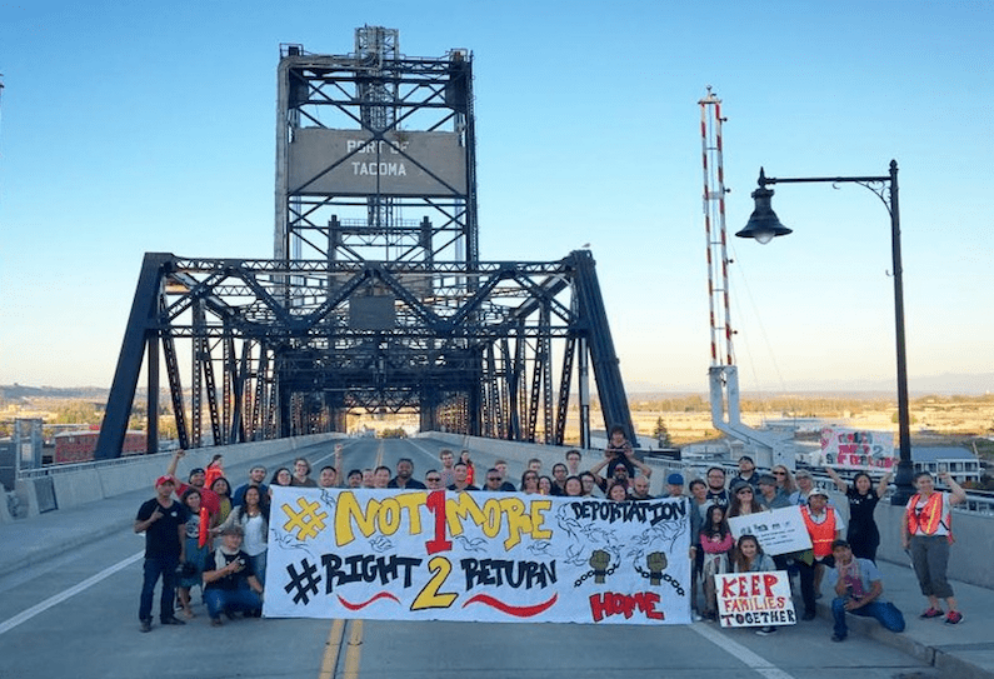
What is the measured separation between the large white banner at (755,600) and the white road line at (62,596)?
670 centimetres

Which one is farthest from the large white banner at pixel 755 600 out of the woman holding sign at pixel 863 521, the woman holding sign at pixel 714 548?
the woman holding sign at pixel 863 521

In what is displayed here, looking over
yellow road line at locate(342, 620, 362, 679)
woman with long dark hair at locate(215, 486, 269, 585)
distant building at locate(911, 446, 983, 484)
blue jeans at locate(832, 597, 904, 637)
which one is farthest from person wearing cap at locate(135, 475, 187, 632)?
distant building at locate(911, 446, 983, 484)

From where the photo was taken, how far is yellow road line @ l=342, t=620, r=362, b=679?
7.97 meters

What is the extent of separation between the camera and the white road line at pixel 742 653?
8.12m

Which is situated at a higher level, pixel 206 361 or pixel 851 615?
pixel 206 361

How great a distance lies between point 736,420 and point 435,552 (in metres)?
12.6

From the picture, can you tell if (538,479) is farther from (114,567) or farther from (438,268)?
(438,268)

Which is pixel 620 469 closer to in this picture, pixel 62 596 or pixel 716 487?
pixel 716 487

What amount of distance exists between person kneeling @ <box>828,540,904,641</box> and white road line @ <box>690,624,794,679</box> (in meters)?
0.99

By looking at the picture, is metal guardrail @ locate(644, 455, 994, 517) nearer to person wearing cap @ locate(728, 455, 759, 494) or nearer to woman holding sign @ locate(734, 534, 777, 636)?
person wearing cap @ locate(728, 455, 759, 494)

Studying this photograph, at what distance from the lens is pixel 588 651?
891 centimetres

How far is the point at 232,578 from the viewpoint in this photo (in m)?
10.2

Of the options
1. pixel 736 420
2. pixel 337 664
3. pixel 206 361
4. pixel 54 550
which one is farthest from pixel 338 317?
pixel 337 664

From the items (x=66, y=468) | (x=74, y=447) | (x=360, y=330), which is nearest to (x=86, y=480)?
(x=66, y=468)
